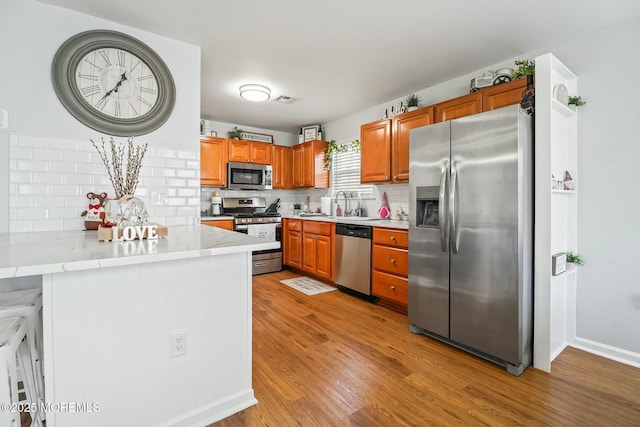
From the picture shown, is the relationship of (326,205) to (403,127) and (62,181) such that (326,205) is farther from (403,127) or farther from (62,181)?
(62,181)

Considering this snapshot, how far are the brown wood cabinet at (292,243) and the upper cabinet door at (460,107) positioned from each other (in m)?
2.48

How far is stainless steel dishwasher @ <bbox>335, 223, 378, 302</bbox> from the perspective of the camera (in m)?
3.42

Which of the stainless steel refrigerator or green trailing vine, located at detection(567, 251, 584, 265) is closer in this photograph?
the stainless steel refrigerator

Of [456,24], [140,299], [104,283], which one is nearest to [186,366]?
[140,299]

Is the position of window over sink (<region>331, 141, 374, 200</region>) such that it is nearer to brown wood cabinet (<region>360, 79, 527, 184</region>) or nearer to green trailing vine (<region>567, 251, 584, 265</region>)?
brown wood cabinet (<region>360, 79, 527, 184</region>)

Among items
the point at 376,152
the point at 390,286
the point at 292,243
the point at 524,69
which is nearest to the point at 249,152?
the point at 292,243

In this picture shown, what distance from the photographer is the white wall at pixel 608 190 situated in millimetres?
2146

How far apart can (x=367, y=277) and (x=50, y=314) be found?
9.13 feet

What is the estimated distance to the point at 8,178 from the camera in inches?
75.0

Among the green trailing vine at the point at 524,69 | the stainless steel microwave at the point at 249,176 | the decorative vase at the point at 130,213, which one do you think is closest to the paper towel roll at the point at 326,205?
the stainless steel microwave at the point at 249,176

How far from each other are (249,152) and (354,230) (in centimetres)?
238

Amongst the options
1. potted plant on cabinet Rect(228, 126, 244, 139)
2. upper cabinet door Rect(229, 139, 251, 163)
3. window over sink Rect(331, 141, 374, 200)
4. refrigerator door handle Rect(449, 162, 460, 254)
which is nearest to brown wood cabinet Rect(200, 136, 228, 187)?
upper cabinet door Rect(229, 139, 251, 163)

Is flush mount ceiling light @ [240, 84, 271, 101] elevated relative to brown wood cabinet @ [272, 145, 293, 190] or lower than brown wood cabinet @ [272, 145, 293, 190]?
elevated

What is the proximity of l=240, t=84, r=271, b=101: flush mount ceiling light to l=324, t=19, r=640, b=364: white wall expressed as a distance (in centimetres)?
279
